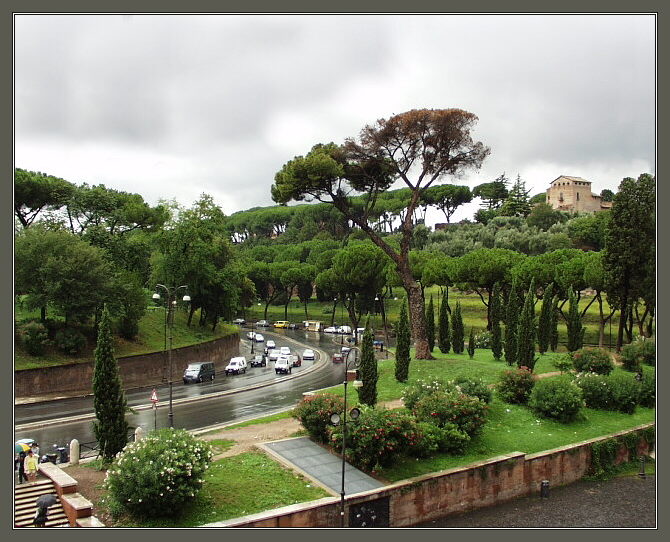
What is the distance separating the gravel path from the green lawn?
444 cm

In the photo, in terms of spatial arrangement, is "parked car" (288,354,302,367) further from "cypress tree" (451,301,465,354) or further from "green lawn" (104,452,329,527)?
"green lawn" (104,452,329,527)

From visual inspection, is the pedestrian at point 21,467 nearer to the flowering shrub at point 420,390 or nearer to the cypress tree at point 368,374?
the cypress tree at point 368,374

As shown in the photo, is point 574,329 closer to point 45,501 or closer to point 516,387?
point 516,387

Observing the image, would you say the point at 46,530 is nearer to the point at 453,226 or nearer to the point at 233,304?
the point at 233,304

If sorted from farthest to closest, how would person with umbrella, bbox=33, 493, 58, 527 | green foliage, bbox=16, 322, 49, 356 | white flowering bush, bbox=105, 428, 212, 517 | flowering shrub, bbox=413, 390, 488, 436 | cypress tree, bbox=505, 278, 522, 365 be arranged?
green foliage, bbox=16, 322, 49, 356 → cypress tree, bbox=505, 278, 522, 365 → flowering shrub, bbox=413, 390, 488, 436 → person with umbrella, bbox=33, 493, 58, 527 → white flowering bush, bbox=105, 428, 212, 517

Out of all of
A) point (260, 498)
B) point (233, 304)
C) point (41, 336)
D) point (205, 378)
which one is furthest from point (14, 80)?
point (233, 304)

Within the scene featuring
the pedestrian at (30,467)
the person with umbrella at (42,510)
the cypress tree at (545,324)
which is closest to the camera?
the person with umbrella at (42,510)

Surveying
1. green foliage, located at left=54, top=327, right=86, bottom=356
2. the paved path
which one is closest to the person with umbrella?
the paved path

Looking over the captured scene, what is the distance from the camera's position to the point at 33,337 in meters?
34.7

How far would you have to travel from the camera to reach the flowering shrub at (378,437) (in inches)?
696

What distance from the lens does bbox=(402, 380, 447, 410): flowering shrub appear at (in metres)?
22.3

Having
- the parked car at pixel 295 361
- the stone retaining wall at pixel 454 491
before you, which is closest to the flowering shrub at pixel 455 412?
the stone retaining wall at pixel 454 491

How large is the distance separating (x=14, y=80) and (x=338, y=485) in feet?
44.9

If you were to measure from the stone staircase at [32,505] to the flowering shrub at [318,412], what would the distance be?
26.7ft
